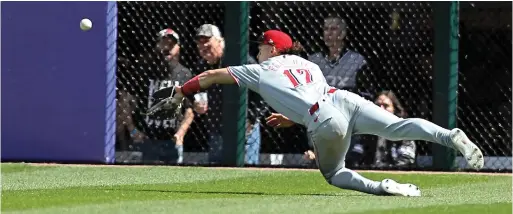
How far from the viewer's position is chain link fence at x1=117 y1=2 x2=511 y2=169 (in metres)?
12.4

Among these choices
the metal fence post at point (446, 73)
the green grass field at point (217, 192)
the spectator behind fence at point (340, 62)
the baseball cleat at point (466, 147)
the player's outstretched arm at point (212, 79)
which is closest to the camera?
the green grass field at point (217, 192)

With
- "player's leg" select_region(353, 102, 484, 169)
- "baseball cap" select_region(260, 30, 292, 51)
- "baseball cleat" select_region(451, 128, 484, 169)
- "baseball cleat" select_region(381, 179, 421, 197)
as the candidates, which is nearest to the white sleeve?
"baseball cap" select_region(260, 30, 292, 51)

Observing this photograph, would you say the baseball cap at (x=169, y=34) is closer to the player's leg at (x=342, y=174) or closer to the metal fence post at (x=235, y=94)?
the metal fence post at (x=235, y=94)

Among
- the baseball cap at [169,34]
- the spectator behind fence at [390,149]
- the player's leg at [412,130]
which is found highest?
the baseball cap at [169,34]

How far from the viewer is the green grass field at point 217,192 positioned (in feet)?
24.3

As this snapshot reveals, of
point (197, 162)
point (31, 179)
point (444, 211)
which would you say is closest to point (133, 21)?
point (197, 162)

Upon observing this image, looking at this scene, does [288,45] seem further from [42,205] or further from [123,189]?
[42,205]

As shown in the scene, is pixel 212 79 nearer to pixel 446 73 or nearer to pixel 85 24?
pixel 85 24

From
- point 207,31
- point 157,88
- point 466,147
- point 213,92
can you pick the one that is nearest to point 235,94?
point 213,92

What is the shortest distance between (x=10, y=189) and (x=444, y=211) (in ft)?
11.7

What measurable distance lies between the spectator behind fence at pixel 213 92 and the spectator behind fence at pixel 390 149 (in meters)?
1.03

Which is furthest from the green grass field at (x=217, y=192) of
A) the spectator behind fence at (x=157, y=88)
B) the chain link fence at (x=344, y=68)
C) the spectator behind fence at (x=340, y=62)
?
the spectator behind fence at (x=340, y=62)

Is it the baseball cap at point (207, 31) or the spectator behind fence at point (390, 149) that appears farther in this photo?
the baseball cap at point (207, 31)

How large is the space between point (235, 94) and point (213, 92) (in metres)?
0.34
